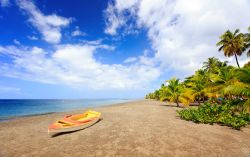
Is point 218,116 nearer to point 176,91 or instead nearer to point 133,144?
point 133,144

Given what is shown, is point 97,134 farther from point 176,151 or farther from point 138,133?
point 176,151

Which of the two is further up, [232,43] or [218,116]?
[232,43]

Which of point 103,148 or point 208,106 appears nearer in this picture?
point 103,148

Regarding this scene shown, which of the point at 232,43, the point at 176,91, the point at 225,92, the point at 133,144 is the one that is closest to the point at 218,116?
the point at 225,92

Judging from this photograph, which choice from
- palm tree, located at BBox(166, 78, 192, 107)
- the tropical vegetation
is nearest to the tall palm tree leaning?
the tropical vegetation

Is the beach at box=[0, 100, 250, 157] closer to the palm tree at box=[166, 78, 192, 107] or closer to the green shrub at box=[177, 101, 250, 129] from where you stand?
the green shrub at box=[177, 101, 250, 129]

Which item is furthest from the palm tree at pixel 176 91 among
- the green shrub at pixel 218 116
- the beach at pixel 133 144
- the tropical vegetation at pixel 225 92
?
the beach at pixel 133 144

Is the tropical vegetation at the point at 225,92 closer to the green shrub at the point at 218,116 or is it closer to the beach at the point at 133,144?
the green shrub at the point at 218,116

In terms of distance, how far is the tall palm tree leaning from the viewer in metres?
28.6

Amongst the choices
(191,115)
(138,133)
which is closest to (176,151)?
(138,133)

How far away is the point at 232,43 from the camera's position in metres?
29.6

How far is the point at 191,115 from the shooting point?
1302cm

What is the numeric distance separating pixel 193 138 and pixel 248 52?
2385 centimetres

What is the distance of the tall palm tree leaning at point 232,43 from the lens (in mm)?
28553
